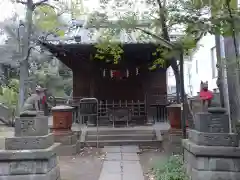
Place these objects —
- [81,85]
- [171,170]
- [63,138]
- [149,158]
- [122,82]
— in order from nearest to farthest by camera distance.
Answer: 1. [171,170]
2. [149,158]
3. [63,138]
4. [81,85]
5. [122,82]

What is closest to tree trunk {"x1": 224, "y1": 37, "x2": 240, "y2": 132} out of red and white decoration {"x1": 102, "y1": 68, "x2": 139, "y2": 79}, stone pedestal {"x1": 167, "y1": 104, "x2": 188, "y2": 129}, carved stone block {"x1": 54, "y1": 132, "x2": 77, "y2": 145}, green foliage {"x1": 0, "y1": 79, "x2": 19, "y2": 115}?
stone pedestal {"x1": 167, "y1": 104, "x2": 188, "y2": 129}

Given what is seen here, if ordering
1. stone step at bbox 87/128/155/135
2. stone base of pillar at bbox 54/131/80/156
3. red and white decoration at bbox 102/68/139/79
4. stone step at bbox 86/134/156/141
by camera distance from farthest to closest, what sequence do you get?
red and white decoration at bbox 102/68/139/79 → stone step at bbox 87/128/155/135 → stone step at bbox 86/134/156/141 → stone base of pillar at bbox 54/131/80/156

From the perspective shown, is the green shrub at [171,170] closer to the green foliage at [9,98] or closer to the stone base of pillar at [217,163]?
the stone base of pillar at [217,163]

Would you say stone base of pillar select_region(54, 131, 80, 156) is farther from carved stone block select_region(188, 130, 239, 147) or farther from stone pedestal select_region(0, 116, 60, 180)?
carved stone block select_region(188, 130, 239, 147)

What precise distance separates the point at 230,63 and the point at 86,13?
492 cm

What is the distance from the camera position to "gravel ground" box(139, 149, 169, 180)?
6.15 meters

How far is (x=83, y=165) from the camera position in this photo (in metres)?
6.88

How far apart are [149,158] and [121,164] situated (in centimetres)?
116

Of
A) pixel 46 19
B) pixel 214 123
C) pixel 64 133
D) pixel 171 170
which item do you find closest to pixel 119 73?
pixel 64 133

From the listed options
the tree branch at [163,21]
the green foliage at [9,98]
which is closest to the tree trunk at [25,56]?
the tree branch at [163,21]

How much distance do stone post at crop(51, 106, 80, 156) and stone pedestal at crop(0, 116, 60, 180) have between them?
117 inches

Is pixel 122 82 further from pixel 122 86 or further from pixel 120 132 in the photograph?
pixel 120 132

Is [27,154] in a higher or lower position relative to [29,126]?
lower

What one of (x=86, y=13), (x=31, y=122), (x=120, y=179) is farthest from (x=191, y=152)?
(x=86, y=13)
